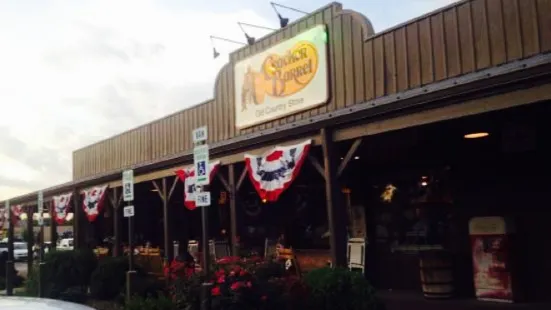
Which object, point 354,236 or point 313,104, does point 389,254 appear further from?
point 313,104

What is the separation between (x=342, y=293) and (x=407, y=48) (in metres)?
4.23

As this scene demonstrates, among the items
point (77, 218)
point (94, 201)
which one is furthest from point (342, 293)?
point (77, 218)

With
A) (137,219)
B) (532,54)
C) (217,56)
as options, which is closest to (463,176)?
(532,54)

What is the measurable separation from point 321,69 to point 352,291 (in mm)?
5200

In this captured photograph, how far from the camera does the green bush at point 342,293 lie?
770cm

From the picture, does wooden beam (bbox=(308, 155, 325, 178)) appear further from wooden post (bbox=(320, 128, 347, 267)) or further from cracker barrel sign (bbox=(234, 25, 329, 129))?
cracker barrel sign (bbox=(234, 25, 329, 129))

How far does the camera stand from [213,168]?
13.3 m

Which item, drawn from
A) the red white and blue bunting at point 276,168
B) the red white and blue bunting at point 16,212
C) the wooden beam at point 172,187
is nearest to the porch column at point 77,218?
the red white and blue bunting at point 16,212

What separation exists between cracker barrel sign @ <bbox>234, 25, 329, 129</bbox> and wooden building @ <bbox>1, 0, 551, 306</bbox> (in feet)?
0.11

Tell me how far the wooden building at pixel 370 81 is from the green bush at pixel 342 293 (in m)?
1.98

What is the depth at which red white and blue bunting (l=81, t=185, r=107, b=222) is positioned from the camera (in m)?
19.0

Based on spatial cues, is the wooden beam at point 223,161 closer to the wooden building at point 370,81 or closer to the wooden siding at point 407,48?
the wooden building at point 370,81

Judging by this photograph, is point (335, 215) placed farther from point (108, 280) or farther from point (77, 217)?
point (77, 217)

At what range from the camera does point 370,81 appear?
35.0ft
